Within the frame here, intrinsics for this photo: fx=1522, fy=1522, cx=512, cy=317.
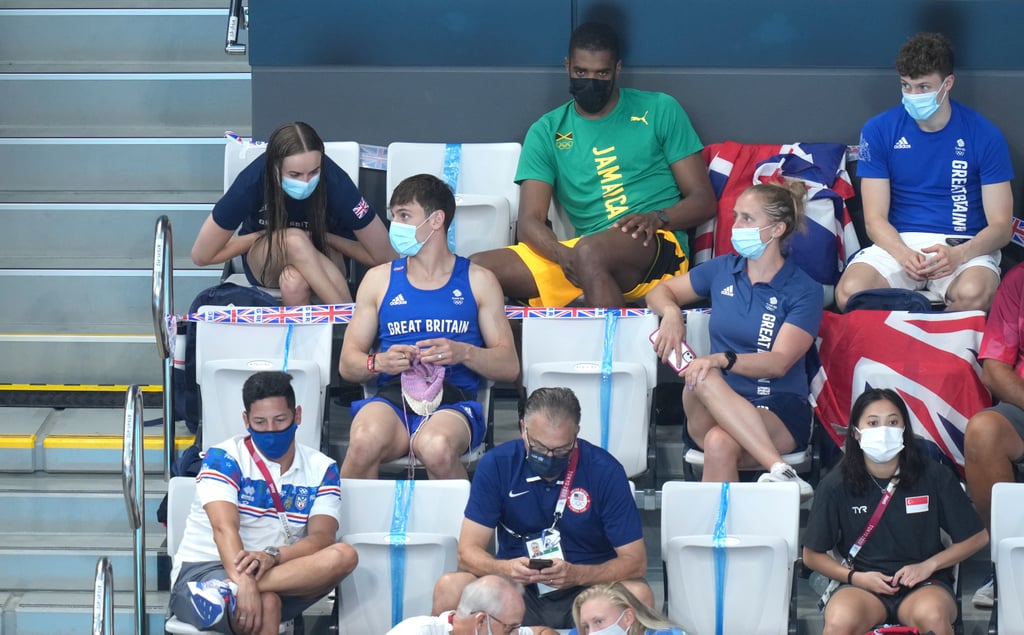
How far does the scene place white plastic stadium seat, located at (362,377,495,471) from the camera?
18.2 feet

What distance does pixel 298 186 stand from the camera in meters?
6.07

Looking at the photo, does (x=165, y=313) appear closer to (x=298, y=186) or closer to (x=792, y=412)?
(x=298, y=186)

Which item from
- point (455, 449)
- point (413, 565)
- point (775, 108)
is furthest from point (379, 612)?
point (775, 108)

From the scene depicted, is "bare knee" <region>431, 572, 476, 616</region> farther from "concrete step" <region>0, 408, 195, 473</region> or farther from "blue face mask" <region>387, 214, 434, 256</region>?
"concrete step" <region>0, 408, 195, 473</region>

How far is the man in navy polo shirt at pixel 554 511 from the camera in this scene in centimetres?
487

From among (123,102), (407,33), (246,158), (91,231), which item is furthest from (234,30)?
(91,231)

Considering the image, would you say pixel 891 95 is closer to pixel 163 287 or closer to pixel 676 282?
pixel 676 282

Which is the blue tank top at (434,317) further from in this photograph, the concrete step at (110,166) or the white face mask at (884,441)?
the concrete step at (110,166)

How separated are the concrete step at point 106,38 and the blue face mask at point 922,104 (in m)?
3.43

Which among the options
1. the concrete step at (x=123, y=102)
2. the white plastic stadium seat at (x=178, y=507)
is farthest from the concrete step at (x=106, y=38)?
the white plastic stadium seat at (x=178, y=507)

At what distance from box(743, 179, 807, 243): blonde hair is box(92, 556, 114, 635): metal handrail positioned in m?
2.73

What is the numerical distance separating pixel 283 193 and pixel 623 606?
251cm

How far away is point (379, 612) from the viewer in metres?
5.00

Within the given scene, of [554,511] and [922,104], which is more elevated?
[922,104]
